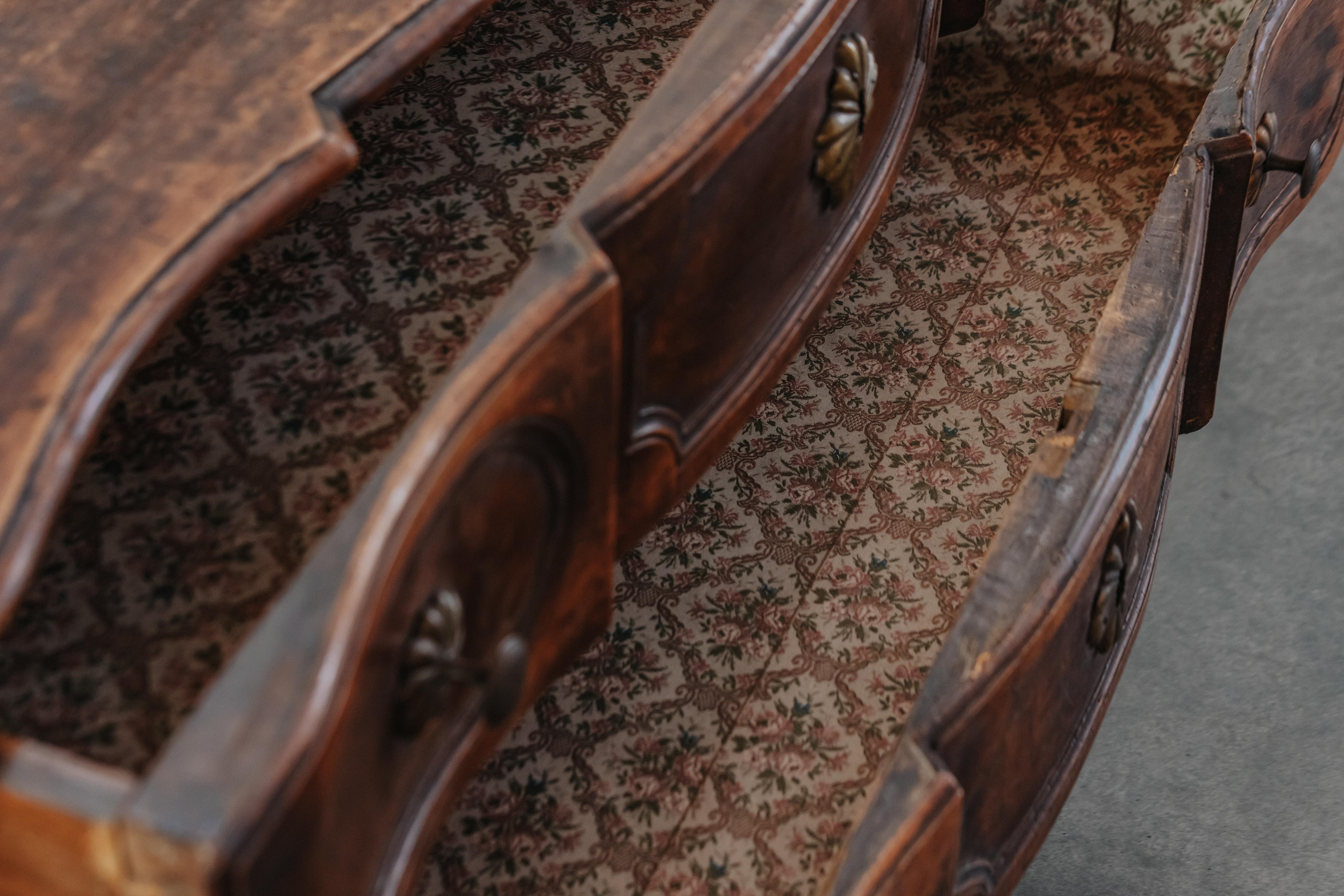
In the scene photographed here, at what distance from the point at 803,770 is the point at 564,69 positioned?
521mm

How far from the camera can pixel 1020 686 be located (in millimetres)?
750

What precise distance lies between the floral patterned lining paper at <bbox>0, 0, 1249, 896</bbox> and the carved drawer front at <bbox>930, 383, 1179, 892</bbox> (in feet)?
0.24

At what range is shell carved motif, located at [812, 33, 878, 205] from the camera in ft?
2.37

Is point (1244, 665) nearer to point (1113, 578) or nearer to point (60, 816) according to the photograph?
point (1113, 578)

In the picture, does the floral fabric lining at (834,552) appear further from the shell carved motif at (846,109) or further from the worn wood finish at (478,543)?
the shell carved motif at (846,109)

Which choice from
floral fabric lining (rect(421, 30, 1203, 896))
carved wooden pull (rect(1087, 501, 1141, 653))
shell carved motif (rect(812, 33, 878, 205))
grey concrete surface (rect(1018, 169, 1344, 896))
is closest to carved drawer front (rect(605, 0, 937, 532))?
shell carved motif (rect(812, 33, 878, 205))

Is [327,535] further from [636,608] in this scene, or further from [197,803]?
[636,608]

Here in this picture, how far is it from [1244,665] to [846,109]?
978mm

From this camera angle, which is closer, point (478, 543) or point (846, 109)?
point (478, 543)

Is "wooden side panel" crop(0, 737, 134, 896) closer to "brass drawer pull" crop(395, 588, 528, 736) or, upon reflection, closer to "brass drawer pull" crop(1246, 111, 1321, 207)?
"brass drawer pull" crop(395, 588, 528, 736)

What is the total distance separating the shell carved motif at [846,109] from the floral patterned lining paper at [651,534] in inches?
7.1

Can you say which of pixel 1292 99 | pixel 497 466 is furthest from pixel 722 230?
pixel 1292 99

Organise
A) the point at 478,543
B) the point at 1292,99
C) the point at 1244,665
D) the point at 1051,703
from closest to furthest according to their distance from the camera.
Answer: the point at 478,543
the point at 1051,703
the point at 1292,99
the point at 1244,665

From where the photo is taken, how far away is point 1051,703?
32.5 inches
